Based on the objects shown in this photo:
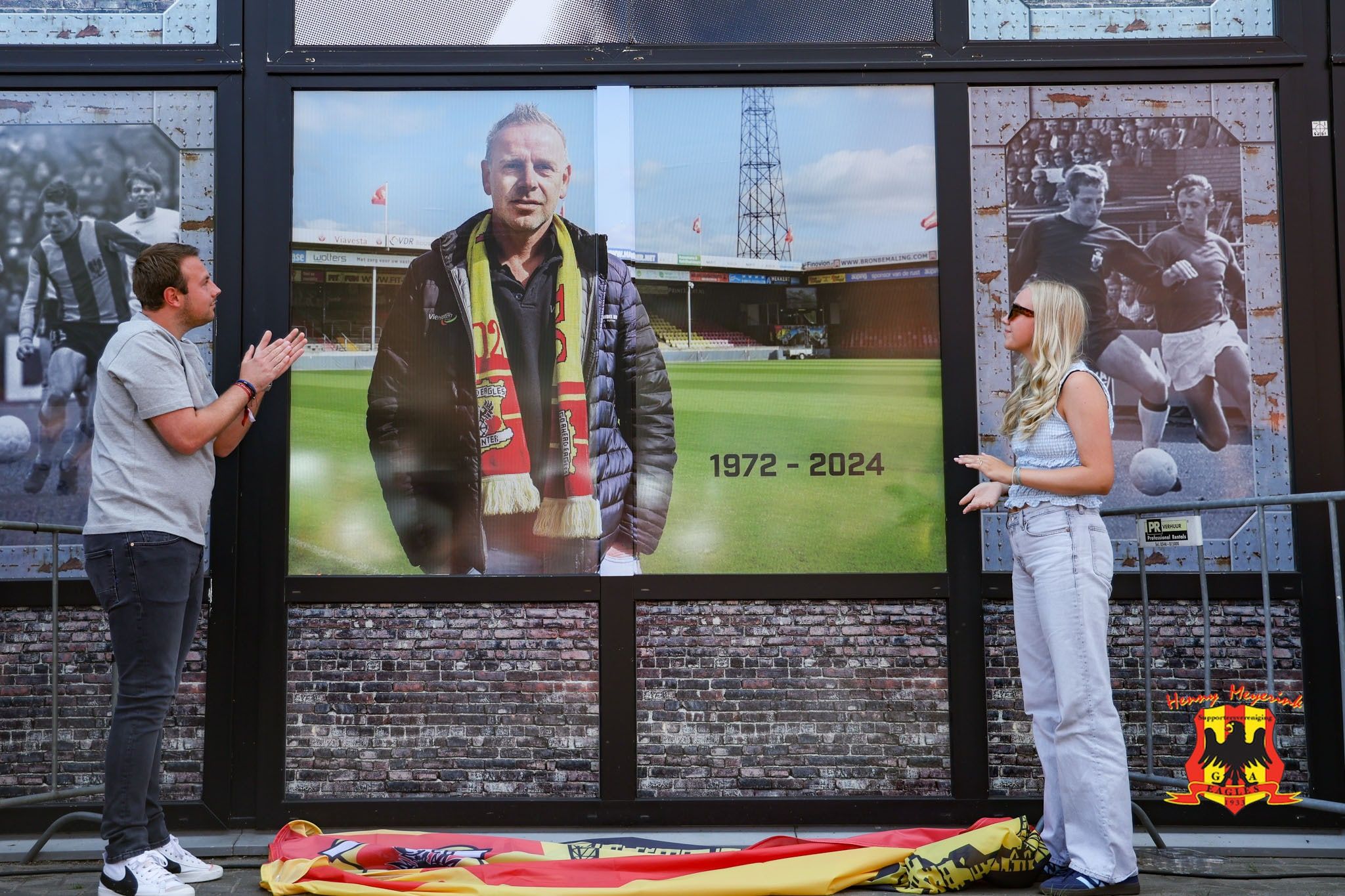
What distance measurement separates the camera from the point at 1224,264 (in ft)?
16.1

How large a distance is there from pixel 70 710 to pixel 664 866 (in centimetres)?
261

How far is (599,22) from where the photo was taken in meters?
5.02

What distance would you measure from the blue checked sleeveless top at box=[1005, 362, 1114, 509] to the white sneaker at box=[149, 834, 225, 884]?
3.17 metres

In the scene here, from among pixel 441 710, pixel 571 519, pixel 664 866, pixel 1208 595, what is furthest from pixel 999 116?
pixel 441 710

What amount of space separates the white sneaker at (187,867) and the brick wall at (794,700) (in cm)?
167

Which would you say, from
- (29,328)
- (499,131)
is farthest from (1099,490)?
(29,328)

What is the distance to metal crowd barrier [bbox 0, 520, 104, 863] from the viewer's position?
423 cm

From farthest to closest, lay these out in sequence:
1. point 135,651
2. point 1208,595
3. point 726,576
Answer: point 726,576 → point 1208,595 → point 135,651

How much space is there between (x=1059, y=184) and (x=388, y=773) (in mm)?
3820

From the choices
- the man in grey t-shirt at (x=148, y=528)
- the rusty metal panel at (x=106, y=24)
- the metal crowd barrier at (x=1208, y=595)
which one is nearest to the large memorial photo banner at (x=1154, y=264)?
the metal crowd barrier at (x=1208, y=595)

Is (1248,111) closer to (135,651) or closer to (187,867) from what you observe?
(135,651)

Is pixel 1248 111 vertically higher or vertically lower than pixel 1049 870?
higher

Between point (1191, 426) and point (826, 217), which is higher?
point (826, 217)

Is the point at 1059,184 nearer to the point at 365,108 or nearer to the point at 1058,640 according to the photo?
the point at 1058,640
